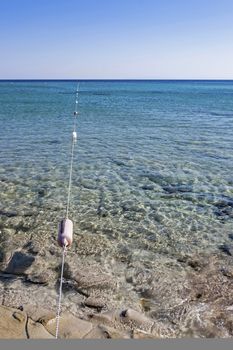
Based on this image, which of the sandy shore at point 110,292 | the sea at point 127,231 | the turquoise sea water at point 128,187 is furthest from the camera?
the turquoise sea water at point 128,187

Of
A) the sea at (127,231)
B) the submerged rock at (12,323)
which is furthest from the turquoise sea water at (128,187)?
the submerged rock at (12,323)

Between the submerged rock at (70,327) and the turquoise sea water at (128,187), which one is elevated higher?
the turquoise sea water at (128,187)

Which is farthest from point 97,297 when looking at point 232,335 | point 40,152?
point 40,152

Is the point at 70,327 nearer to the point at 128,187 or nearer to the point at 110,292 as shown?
the point at 110,292

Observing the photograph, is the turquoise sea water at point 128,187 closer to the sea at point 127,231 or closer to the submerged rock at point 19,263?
the sea at point 127,231

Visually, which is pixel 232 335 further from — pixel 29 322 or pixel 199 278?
pixel 29 322

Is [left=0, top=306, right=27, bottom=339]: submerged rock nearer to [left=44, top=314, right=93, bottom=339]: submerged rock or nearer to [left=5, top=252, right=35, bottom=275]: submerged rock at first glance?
[left=44, top=314, right=93, bottom=339]: submerged rock

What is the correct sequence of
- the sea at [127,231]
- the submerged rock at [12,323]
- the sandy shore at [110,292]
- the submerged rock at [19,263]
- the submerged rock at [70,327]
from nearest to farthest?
the submerged rock at [12,323] < the submerged rock at [70,327] < the sandy shore at [110,292] < the sea at [127,231] < the submerged rock at [19,263]

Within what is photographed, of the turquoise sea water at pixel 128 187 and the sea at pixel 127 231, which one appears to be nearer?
the sea at pixel 127 231

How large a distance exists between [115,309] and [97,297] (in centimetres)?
50

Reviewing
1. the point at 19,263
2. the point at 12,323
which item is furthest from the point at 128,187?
the point at 12,323

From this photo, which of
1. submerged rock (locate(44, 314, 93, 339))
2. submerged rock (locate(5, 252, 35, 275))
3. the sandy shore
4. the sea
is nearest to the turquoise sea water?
the sea

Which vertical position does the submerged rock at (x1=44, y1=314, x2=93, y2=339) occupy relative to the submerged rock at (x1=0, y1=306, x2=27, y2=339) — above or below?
below

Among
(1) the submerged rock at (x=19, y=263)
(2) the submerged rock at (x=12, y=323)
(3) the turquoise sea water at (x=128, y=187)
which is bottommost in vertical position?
(1) the submerged rock at (x=19, y=263)
